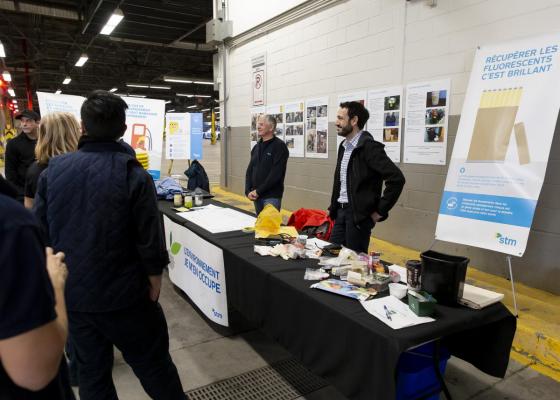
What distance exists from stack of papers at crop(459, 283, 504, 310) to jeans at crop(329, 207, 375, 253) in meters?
1.15

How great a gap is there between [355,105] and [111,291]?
197cm

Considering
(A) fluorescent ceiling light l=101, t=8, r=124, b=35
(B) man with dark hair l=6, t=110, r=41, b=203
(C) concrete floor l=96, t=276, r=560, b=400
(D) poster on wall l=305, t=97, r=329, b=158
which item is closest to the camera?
(C) concrete floor l=96, t=276, r=560, b=400

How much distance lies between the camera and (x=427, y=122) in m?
3.62

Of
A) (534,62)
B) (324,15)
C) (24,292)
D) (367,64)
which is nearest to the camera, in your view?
(24,292)

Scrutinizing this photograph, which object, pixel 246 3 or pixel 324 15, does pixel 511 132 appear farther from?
pixel 246 3

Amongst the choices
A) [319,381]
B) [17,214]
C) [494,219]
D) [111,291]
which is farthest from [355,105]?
[17,214]

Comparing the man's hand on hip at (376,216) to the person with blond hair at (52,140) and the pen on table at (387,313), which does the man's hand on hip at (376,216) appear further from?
the person with blond hair at (52,140)

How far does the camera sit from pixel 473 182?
2.80 metres

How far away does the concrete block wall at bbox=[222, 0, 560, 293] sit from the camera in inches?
113

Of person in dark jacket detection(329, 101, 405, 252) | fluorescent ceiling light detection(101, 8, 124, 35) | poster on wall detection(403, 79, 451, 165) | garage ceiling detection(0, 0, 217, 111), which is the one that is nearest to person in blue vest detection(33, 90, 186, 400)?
person in dark jacket detection(329, 101, 405, 252)

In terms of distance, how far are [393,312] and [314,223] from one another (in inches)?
79.4

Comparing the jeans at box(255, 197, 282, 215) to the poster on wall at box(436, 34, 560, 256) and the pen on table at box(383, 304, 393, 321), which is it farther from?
the pen on table at box(383, 304, 393, 321)

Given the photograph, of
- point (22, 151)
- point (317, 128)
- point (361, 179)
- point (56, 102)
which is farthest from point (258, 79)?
point (361, 179)

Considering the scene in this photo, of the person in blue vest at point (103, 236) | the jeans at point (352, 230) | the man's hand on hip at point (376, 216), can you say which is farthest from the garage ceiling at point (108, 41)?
the person in blue vest at point (103, 236)
